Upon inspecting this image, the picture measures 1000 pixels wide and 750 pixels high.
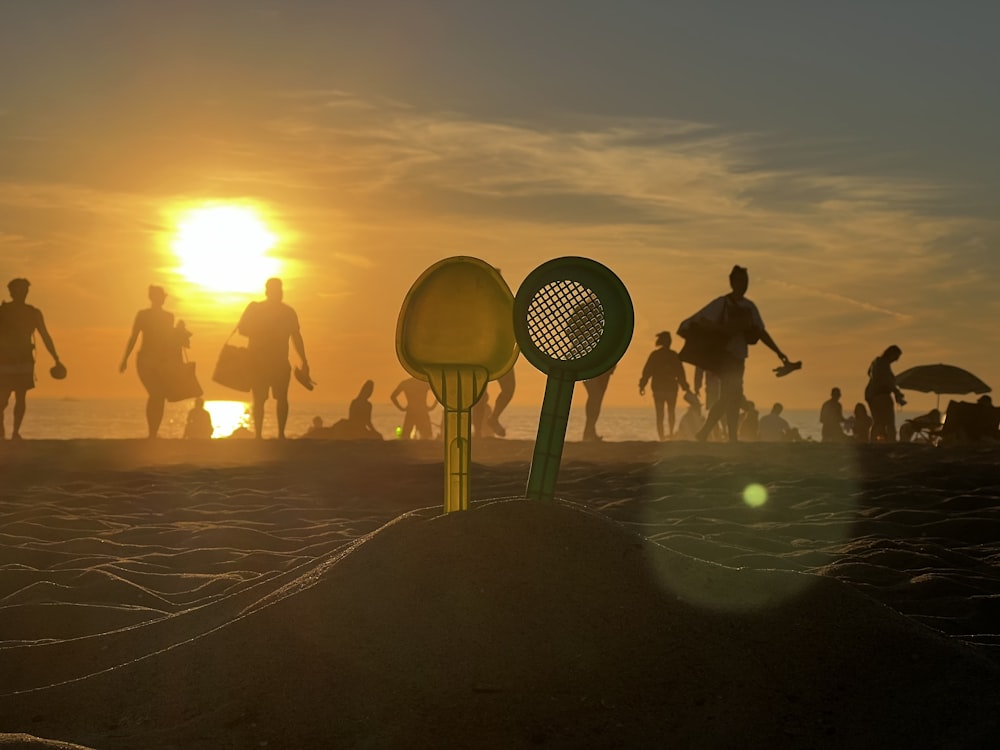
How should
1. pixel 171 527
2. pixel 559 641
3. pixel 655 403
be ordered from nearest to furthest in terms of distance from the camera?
pixel 559 641 < pixel 171 527 < pixel 655 403

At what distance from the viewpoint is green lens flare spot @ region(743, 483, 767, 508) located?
760 cm

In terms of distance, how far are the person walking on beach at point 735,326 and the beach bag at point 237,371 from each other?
524cm

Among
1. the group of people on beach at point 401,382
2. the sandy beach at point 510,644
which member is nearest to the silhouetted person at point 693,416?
the group of people on beach at point 401,382

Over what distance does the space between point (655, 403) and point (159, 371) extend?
7735 millimetres

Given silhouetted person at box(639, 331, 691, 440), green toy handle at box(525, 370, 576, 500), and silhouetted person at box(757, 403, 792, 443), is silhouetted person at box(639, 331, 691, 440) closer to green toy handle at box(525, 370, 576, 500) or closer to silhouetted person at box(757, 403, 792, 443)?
silhouetted person at box(757, 403, 792, 443)

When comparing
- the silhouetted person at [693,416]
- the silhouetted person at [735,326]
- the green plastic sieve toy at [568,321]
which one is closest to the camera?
the green plastic sieve toy at [568,321]

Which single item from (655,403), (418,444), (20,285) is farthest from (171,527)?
(655,403)

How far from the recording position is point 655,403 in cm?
1734

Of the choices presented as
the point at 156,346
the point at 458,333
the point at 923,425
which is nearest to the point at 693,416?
the point at 923,425

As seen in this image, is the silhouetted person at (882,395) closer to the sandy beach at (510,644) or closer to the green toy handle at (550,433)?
the sandy beach at (510,644)

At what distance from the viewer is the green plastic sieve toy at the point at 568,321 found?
395 centimetres

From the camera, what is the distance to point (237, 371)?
13.1 meters

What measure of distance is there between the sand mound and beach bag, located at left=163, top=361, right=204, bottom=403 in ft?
34.1

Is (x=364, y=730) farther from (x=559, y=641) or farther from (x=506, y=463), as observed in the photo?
(x=506, y=463)
